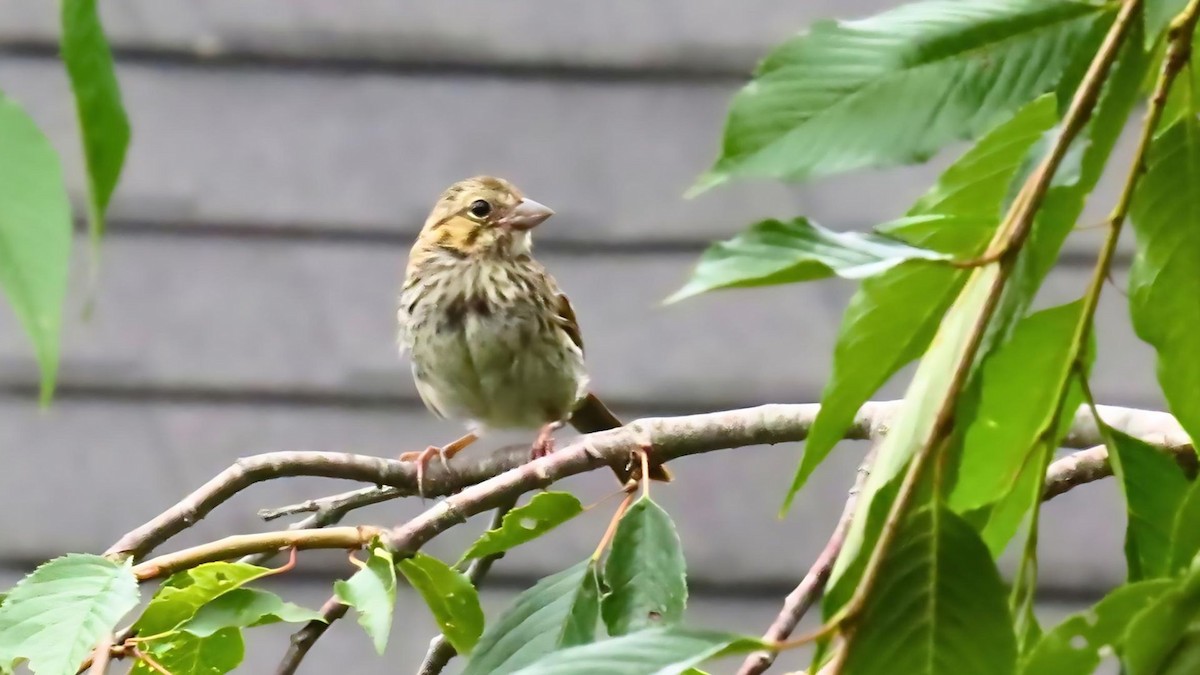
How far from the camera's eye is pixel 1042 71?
1.08ft

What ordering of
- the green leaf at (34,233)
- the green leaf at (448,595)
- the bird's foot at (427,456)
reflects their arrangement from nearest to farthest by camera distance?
the green leaf at (34,233) → the green leaf at (448,595) → the bird's foot at (427,456)

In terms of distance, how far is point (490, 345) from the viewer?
4.15 feet

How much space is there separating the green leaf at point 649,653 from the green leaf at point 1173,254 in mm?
167

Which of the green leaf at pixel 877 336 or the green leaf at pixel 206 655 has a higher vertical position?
the green leaf at pixel 877 336

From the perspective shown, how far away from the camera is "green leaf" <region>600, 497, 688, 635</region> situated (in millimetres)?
509

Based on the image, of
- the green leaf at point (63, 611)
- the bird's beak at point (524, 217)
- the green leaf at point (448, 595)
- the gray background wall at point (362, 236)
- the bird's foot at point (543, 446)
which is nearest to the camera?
the green leaf at point (63, 611)

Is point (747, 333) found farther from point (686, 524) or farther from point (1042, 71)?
point (1042, 71)

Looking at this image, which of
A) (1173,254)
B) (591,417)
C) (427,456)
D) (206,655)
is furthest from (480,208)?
(1173,254)

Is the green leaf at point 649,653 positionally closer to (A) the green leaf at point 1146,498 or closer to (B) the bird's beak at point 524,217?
(A) the green leaf at point 1146,498

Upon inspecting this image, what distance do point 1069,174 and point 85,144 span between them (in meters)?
0.21

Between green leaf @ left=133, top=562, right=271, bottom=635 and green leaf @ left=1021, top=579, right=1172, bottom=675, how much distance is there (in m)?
0.32

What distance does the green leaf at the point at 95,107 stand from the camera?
22cm

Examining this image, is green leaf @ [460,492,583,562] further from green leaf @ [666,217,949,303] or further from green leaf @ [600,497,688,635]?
green leaf @ [666,217,949,303]

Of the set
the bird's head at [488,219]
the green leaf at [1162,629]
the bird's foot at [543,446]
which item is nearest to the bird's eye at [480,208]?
the bird's head at [488,219]
